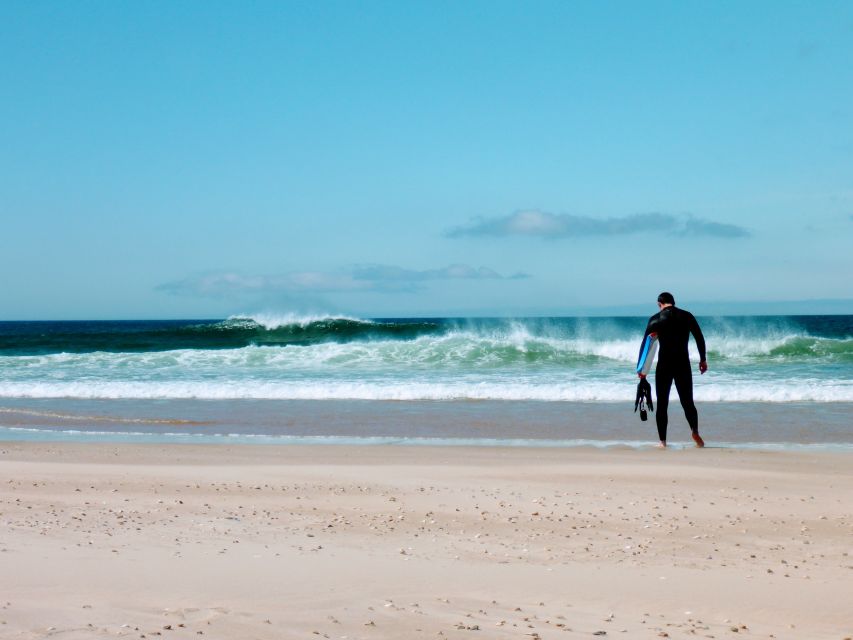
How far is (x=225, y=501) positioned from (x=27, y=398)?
12743 mm

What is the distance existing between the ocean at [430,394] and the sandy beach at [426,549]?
3.03 metres

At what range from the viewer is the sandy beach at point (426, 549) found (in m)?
3.69

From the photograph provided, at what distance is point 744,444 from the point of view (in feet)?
33.9

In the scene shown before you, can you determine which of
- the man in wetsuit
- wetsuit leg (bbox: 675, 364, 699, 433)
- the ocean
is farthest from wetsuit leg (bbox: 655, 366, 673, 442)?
the ocean

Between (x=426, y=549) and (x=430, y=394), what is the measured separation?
37.6 feet

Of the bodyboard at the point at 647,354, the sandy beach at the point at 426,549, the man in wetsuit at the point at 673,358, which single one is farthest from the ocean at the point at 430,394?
the sandy beach at the point at 426,549

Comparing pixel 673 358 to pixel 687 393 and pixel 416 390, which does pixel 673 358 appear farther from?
pixel 416 390

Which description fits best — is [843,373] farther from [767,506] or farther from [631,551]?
[631,551]

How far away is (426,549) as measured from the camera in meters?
5.06

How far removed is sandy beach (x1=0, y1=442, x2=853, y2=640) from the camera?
3689mm

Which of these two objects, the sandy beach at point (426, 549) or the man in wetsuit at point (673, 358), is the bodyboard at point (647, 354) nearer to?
the man in wetsuit at point (673, 358)

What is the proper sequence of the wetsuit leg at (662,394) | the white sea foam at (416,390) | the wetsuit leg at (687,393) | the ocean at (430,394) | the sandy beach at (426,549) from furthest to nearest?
the white sea foam at (416,390), the ocean at (430,394), the wetsuit leg at (662,394), the wetsuit leg at (687,393), the sandy beach at (426,549)

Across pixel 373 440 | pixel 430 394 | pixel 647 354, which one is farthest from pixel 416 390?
pixel 647 354

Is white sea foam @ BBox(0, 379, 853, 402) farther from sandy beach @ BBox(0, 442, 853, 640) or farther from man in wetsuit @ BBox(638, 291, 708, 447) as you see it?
sandy beach @ BBox(0, 442, 853, 640)
